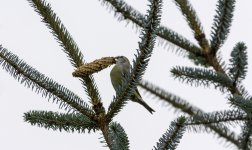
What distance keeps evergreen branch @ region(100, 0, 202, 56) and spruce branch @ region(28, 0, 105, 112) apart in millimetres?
814

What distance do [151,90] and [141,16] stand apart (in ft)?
1.85

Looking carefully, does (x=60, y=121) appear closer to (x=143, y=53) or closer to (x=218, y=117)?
(x=143, y=53)

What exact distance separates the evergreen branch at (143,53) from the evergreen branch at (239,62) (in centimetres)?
82

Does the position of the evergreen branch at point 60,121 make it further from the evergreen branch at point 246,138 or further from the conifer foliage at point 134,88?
the evergreen branch at point 246,138

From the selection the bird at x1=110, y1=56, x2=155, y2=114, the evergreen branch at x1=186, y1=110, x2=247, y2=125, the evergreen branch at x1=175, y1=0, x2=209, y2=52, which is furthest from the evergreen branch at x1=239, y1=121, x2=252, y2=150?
the bird at x1=110, y1=56, x2=155, y2=114

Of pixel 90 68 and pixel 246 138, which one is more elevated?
pixel 90 68

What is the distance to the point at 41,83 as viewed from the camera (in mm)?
2479

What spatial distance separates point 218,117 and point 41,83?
1000 mm

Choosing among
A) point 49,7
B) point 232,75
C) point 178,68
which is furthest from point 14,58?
point 232,75

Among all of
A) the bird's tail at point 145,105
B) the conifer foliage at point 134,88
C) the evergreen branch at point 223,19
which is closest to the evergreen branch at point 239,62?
the conifer foliage at point 134,88

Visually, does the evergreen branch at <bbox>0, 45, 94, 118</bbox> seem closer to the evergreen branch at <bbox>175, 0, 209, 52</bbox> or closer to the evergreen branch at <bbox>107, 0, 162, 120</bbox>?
the evergreen branch at <bbox>107, 0, 162, 120</bbox>

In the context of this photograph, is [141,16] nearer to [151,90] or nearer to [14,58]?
[151,90]

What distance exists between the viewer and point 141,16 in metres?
3.41

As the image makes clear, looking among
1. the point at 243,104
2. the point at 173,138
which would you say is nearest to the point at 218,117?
the point at 243,104
